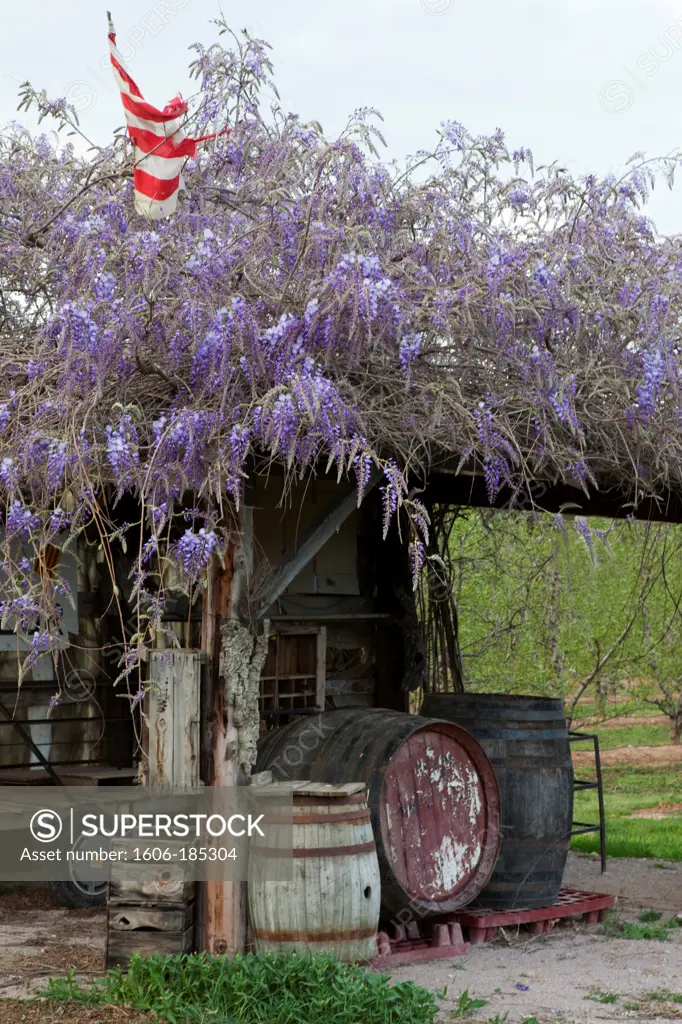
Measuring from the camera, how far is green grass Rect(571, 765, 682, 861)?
1009cm

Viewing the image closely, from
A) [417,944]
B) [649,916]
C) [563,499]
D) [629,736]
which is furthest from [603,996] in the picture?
[629,736]

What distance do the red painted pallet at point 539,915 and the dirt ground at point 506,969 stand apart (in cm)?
8

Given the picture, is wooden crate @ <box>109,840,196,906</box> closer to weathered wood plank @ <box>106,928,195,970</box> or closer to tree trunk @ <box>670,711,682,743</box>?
weathered wood plank @ <box>106,928,195,970</box>

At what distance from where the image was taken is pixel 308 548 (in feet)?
18.4

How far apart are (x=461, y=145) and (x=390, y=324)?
74.6 inches

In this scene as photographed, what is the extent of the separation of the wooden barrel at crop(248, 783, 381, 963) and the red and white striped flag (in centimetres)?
279

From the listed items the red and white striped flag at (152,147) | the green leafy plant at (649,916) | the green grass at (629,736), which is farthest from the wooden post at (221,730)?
the green grass at (629,736)

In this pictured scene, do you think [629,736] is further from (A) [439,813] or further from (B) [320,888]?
(B) [320,888]

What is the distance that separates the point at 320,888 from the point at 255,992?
0.63 meters

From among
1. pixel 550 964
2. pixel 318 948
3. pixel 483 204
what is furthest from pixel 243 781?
pixel 483 204

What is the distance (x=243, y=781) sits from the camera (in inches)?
218

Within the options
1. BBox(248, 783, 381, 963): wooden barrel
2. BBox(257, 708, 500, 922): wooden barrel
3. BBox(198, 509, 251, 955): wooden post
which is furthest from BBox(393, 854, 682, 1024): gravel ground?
BBox(198, 509, 251, 955): wooden post

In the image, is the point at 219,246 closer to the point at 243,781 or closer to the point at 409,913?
the point at 243,781

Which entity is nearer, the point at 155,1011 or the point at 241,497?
the point at 155,1011
